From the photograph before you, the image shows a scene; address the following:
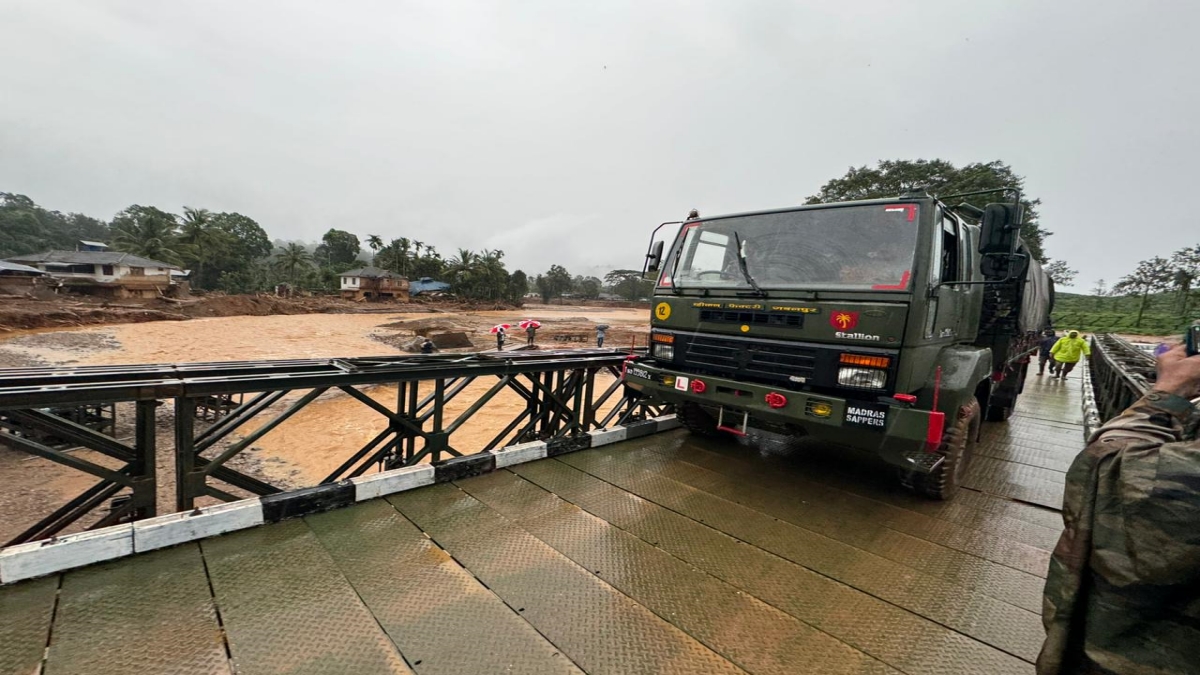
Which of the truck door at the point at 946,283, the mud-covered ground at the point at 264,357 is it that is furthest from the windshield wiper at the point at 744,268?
the mud-covered ground at the point at 264,357

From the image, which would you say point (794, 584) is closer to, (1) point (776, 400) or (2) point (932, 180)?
(1) point (776, 400)

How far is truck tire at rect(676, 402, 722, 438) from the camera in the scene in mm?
4672

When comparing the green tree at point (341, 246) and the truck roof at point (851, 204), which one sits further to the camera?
the green tree at point (341, 246)

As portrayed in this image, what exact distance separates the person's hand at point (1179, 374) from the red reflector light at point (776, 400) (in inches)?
72.3

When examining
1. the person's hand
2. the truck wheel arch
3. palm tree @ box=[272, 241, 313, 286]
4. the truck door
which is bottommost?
the truck wheel arch

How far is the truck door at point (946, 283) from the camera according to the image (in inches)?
127

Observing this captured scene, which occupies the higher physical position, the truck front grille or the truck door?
the truck door

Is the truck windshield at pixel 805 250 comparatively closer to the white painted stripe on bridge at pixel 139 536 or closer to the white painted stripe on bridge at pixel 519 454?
the white painted stripe on bridge at pixel 519 454

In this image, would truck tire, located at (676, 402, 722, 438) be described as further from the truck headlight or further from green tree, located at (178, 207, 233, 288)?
green tree, located at (178, 207, 233, 288)

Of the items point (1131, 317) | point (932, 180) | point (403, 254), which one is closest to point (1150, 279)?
point (1131, 317)

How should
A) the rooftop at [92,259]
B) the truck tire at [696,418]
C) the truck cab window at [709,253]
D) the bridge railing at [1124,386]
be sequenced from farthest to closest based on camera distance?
the rooftop at [92,259] → the truck tire at [696,418] → the bridge railing at [1124,386] → the truck cab window at [709,253]

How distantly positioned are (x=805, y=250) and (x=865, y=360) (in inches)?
38.8

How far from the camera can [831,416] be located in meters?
3.03

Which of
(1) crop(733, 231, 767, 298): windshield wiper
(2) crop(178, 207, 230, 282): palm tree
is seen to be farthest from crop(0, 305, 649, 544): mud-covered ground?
(2) crop(178, 207, 230, 282): palm tree
